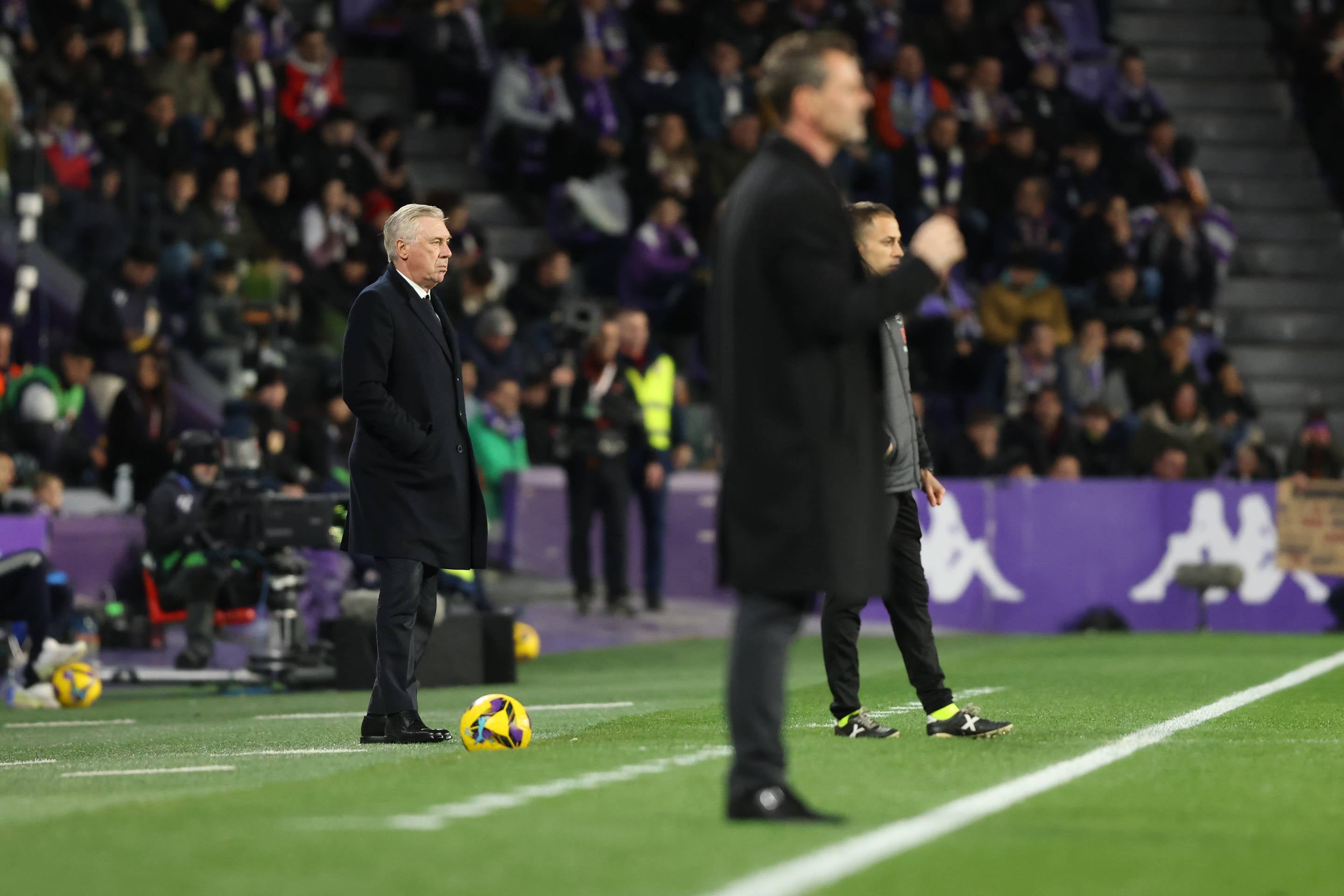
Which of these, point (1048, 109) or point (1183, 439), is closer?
point (1183, 439)

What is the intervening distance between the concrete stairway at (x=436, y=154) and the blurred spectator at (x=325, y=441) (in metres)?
5.63

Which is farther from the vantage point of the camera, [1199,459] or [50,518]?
[1199,459]

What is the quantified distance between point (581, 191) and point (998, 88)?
634cm

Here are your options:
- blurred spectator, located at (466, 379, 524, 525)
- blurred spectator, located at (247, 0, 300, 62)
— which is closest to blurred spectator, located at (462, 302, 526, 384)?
blurred spectator, located at (466, 379, 524, 525)

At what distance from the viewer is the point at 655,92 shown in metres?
24.1

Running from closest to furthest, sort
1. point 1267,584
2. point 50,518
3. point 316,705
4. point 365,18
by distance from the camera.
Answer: point 316,705, point 50,518, point 1267,584, point 365,18

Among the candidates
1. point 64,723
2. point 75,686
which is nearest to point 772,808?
point 64,723

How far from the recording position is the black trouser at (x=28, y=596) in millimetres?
13797

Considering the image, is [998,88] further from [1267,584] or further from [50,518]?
[50,518]

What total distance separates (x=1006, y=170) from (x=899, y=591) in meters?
16.5

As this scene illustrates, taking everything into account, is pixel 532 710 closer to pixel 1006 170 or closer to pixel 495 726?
pixel 495 726

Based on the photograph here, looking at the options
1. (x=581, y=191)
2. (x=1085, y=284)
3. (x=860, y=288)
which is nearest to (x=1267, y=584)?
(x=1085, y=284)

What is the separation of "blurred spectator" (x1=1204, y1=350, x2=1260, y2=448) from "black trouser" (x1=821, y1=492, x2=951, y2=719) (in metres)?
13.9

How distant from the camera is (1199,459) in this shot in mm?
20906
